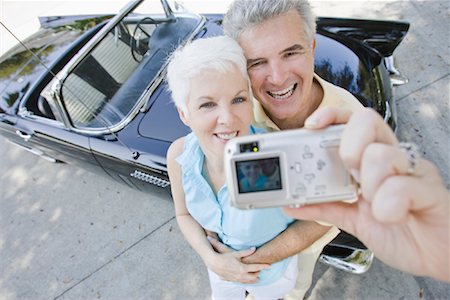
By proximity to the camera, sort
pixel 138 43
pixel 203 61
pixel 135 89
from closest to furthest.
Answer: pixel 203 61 → pixel 135 89 → pixel 138 43

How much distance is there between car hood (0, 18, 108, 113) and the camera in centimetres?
324

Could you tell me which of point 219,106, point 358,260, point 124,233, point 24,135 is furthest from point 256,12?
point 24,135

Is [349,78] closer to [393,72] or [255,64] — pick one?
[393,72]

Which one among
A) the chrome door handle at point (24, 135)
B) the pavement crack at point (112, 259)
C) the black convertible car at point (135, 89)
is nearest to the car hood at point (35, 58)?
the black convertible car at point (135, 89)

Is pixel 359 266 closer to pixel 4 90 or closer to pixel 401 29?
pixel 401 29

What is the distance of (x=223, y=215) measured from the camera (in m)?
1.70

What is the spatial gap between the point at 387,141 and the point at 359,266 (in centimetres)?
155

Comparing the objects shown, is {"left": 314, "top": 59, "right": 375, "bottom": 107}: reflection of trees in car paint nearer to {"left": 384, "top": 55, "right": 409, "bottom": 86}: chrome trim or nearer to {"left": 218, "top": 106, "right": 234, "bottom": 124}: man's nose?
{"left": 384, "top": 55, "right": 409, "bottom": 86}: chrome trim

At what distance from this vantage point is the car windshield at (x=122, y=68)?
8.71ft

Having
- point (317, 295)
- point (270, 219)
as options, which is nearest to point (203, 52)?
point (270, 219)

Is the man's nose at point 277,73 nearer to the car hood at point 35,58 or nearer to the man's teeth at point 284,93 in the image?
the man's teeth at point 284,93

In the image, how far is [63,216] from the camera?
3453 millimetres

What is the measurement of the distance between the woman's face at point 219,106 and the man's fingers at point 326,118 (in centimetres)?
43

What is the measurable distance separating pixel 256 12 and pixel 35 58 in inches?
110
